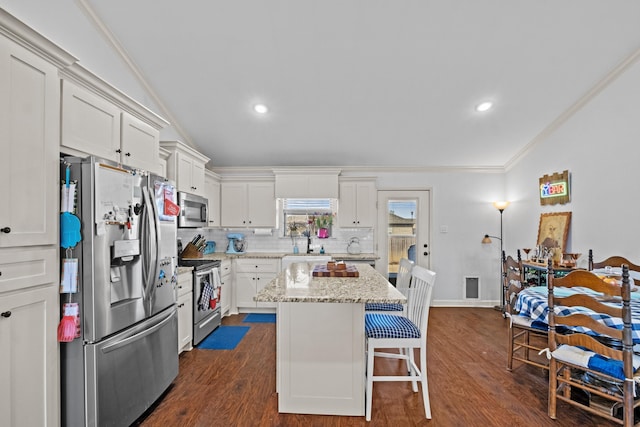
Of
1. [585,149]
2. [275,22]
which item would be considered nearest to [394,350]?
[585,149]

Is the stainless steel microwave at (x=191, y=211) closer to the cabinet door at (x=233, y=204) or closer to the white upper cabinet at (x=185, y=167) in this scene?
the white upper cabinet at (x=185, y=167)

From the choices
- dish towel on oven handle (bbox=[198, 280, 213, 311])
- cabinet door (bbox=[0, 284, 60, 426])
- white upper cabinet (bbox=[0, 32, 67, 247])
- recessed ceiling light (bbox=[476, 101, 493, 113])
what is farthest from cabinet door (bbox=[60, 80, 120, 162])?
recessed ceiling light (bbox=[476, 101, 493, 113])

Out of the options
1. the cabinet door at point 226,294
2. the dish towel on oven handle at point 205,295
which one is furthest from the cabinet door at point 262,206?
the dish towel on oven handle at point 205,295

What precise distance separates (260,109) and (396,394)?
3.30 metres

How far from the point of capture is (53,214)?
1737 mm

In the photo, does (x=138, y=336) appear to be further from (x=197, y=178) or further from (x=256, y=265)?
(x=256, y=265)

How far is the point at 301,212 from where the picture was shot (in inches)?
209

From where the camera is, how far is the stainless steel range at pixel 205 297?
347 centimetres

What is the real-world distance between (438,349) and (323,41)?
3294 millimetres

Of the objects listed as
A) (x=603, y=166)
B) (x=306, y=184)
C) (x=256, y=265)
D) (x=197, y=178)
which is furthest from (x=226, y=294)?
(x=603, y=166)

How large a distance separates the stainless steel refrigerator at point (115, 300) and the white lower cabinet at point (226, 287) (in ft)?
6.07

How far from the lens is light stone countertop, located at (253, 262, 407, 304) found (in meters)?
1.92

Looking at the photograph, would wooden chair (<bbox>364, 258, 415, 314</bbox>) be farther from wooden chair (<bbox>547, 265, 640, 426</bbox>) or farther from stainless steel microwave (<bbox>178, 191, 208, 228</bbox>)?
stainless steel microwave (<bbox>178, 191, 208, 228</bbox>)

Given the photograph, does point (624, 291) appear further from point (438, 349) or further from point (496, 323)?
point (496, 323)
